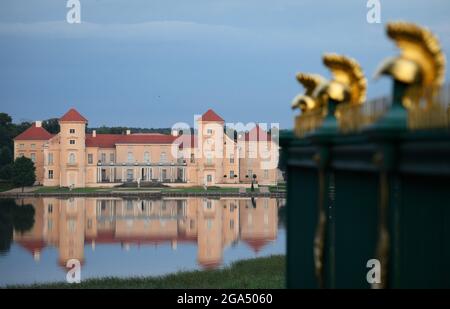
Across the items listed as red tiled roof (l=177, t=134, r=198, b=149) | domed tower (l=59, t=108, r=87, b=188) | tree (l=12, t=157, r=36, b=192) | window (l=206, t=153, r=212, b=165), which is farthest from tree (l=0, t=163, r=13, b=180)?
window (l=206, t=153, r=212, b=165)

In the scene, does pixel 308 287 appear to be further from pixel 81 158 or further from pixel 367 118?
pixel 81 158

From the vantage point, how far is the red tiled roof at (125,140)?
86.1m

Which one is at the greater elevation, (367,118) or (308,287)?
(367,118)

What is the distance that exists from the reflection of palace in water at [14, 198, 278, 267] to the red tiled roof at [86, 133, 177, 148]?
17.1 m

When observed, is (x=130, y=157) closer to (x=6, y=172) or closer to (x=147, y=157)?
(x=147, y=157)

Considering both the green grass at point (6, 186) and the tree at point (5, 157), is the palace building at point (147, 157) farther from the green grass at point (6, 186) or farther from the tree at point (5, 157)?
the tree at point (5, 157)

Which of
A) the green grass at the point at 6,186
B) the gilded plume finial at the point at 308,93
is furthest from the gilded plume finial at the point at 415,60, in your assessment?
the green grass at the point at 6,186

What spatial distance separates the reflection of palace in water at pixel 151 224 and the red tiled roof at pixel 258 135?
13981 millimetres

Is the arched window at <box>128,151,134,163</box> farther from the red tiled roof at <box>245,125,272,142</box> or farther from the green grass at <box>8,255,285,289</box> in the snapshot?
the green grass at <box>8,255,285,289</box>

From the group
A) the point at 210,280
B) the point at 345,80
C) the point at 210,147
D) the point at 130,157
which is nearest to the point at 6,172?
the point at 130,157

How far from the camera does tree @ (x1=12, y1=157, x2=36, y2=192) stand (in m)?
79.9

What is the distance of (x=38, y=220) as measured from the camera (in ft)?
165
